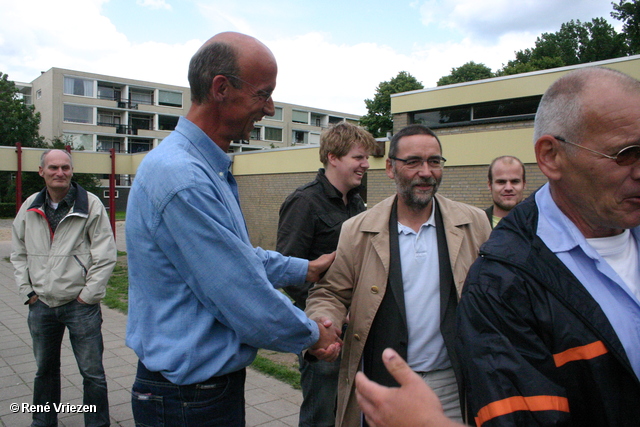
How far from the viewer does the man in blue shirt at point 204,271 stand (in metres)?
1.62

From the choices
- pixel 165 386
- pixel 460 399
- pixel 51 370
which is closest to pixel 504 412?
pixel 460 399

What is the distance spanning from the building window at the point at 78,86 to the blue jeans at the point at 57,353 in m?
56.7

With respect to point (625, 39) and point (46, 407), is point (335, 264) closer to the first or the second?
point (46, 407)

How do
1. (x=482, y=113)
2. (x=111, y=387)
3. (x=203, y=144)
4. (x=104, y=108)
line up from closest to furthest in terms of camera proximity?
(x=203, y=144), (x=111, y=387), (x=482, y=113), (x=104, y=108)

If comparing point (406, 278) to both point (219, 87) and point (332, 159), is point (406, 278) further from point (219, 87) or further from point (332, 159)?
point (219, 87)

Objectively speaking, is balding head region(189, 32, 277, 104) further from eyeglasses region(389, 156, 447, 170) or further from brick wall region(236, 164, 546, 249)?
brick wall region(236, 164, 546, 249)

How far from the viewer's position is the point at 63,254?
3.69 meters

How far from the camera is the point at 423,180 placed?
2533 millimetres

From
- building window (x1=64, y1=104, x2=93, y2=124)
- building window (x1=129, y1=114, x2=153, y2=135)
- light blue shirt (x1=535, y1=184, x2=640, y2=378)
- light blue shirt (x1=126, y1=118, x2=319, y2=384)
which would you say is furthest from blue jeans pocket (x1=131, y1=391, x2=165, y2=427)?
building window (x1=129, y1=114, x2=153, y2=135)

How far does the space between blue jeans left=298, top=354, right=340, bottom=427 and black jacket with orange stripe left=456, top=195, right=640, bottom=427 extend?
5.49ft

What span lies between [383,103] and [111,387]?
45.8 meters

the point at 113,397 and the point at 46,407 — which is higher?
the point at 46,407

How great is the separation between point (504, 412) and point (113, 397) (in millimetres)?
4257

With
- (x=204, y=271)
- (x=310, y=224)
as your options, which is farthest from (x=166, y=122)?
(x=204, y=271)
